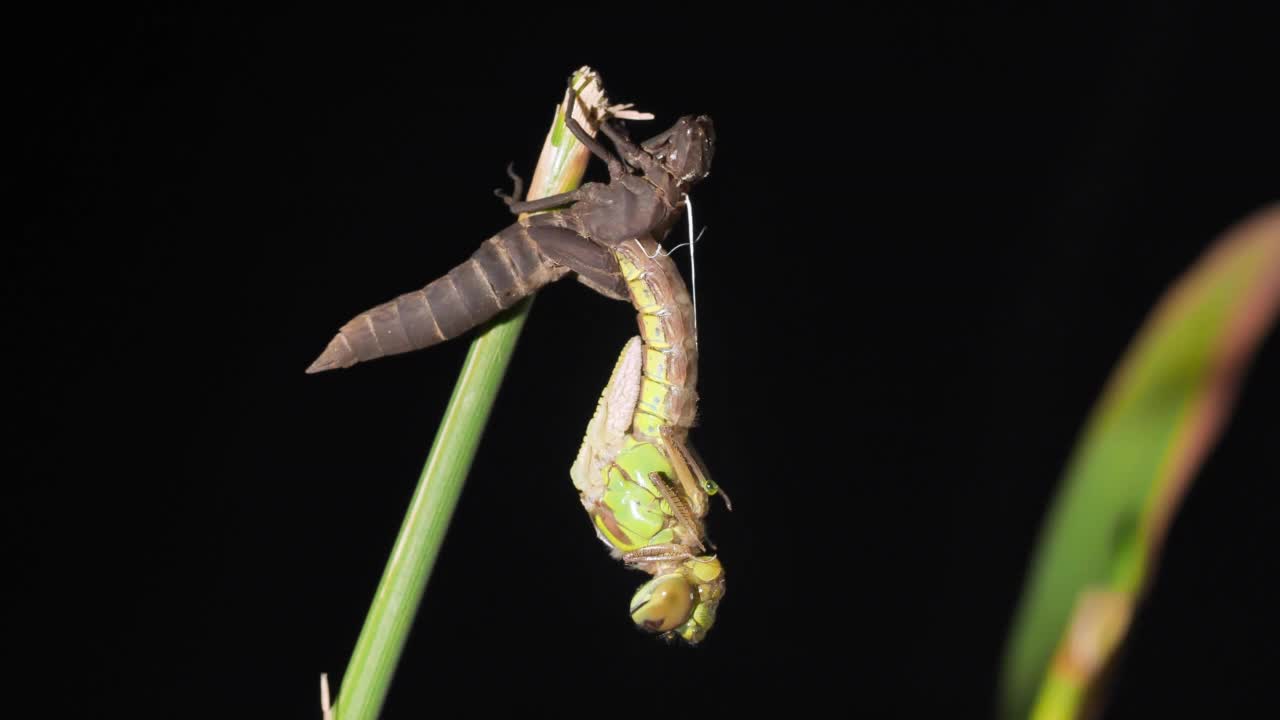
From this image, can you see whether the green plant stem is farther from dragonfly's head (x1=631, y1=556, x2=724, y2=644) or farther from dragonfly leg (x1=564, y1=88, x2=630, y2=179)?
dragonfly's head (x1=631, y1=556, x2=724, y2=644)

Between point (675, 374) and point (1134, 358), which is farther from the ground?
point (675, 374)

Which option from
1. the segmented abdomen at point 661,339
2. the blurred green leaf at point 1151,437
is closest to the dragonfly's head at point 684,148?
the segmented abdomen at point 661,339

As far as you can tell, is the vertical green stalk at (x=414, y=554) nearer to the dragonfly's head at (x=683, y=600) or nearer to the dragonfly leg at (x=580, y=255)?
the dragonfly leg at (x=580, y=255)

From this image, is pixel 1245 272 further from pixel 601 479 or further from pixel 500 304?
pixel 601 479

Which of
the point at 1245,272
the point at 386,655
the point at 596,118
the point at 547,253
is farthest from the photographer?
the point at 547,253

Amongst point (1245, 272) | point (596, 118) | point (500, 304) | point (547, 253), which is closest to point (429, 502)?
point (500, 304)

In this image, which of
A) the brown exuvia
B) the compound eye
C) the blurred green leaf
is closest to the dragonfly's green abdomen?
the compound eye
